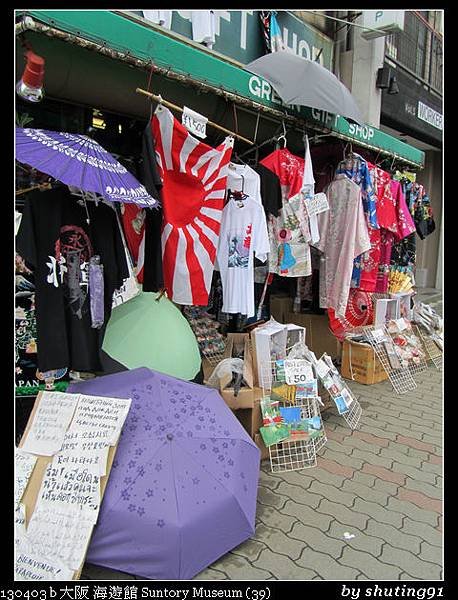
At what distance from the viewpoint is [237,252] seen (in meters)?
4.07

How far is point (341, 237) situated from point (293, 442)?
281 cm

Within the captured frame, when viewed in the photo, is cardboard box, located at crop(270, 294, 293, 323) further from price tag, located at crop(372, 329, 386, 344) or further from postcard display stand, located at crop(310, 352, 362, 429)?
postcard display stand, located at crop(310, 352, 362, 429)

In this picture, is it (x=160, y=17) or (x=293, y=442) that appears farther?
(x=160, y=17)

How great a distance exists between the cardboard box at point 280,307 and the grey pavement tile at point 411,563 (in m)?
3.72

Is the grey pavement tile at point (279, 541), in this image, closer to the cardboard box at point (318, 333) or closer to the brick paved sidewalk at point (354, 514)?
the brick paved sidewalk at point (354, 514)

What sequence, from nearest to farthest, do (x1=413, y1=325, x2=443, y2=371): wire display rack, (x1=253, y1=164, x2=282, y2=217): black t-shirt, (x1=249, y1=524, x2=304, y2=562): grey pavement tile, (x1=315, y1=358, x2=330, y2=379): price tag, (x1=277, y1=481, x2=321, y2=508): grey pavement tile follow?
(x1=249, y1=524, x2=304, y2=562): grey pavement tile, (x1=277, y1=481, x2=321, y2=508): grey pavement tile, (x1=315, y1=358, x2=330, y2=379): price tag, (x1=253, y1=164, x2=282, y2=217): black t-shirt, (x1=413, y1=325, x2=443, y2=371): wire display rack

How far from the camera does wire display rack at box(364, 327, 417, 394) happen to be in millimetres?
5645

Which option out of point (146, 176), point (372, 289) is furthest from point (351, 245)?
point (146, 176)

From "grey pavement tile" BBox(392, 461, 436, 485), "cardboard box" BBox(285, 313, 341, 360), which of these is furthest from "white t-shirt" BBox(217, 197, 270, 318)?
"cardboard box" BBox(285, 313, 341, 360)

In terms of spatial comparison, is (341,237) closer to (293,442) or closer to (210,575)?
(293,442)

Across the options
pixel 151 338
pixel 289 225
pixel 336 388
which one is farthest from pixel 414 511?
pixel 289 225

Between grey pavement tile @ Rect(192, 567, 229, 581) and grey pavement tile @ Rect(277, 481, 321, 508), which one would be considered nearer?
grey pavement tile @ Rect(192, 567, 229, 581)

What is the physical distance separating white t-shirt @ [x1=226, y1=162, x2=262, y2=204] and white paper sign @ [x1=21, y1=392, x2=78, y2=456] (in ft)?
7.69
